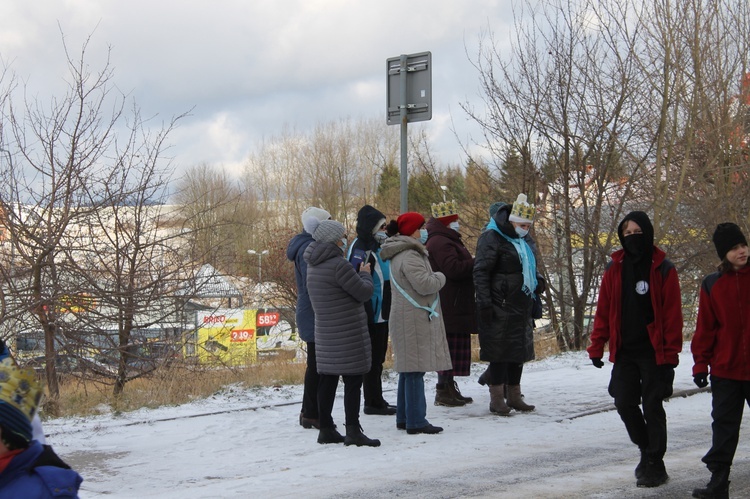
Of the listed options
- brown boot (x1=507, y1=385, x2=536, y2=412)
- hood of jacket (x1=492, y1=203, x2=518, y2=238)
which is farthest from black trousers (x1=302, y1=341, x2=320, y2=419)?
hood of jacket (x1=492, y1=203, x2=518, y2=238)

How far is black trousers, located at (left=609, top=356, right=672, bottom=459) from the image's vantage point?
5.82 metres

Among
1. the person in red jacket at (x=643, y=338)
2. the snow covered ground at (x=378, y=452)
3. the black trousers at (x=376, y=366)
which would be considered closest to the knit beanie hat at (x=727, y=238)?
the person in red jacket at (x=643, y=338)

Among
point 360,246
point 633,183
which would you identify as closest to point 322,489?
point 360,246

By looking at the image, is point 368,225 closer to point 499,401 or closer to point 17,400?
point 499,401

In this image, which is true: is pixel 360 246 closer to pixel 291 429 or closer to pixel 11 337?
pixel 291 429

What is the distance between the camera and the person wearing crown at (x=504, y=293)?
8203 millimetres

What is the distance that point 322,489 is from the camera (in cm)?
577

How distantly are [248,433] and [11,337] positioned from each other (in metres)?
3.77

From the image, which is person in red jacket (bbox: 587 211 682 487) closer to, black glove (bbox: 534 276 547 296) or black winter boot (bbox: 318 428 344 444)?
black winter boot (bbox: 318 428 344 444)

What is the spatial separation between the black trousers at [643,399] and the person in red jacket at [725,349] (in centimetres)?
30

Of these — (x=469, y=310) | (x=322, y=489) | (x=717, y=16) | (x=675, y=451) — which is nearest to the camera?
(x=322, y=489)

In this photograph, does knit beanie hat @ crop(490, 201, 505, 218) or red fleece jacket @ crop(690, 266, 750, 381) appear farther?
knit beanie hat @ crop(490, 201, 505, 218)

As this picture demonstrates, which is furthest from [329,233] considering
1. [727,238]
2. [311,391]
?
[727,238]

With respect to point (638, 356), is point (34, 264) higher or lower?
higher
